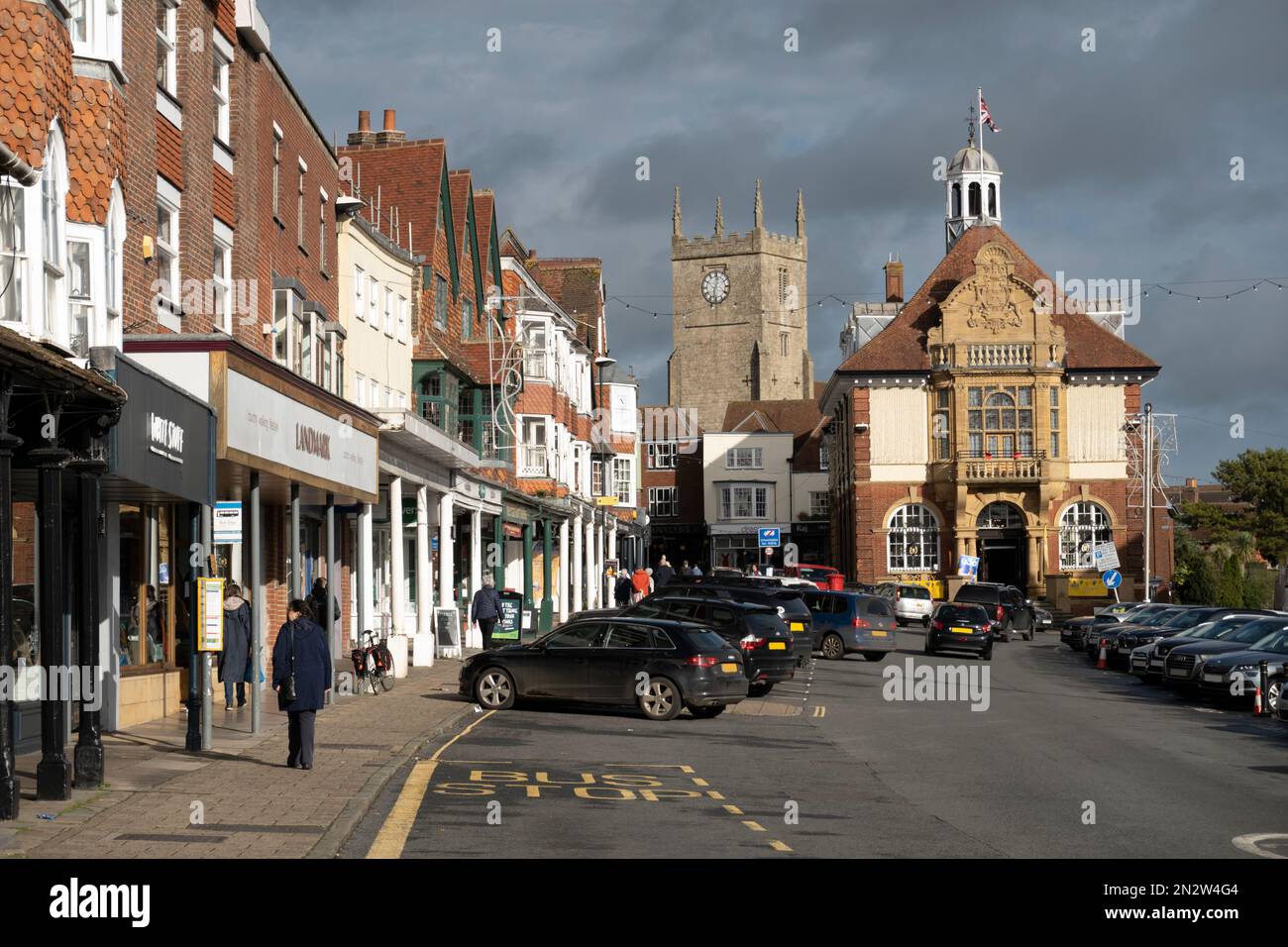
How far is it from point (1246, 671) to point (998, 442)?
48.4 meters

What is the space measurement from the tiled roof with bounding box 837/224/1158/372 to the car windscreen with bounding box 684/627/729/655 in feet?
175

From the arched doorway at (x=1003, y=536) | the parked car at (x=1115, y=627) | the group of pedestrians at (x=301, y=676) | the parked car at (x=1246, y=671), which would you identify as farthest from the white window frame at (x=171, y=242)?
the arched doorway at (x=1003, y=536)

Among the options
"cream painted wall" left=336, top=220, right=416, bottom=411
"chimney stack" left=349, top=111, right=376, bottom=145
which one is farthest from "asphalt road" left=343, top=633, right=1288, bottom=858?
"chimney stack" left=349, top=111, right=376, bottom=145

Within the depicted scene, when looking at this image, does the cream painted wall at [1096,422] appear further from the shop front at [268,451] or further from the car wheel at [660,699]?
the car wheel at [660,699]

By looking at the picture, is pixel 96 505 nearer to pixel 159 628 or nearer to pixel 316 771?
pixel 316 771

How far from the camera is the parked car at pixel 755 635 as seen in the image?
27.3 meters

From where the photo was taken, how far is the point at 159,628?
21.8m

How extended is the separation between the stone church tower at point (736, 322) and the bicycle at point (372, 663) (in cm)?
10741

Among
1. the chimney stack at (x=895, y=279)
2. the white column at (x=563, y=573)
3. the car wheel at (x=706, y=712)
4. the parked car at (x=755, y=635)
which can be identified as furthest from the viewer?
the chimney stack at (x=895, y=279)

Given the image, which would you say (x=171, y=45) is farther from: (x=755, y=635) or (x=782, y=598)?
(x=782, y=598)

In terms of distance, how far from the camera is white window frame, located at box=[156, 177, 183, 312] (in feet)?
70.6
